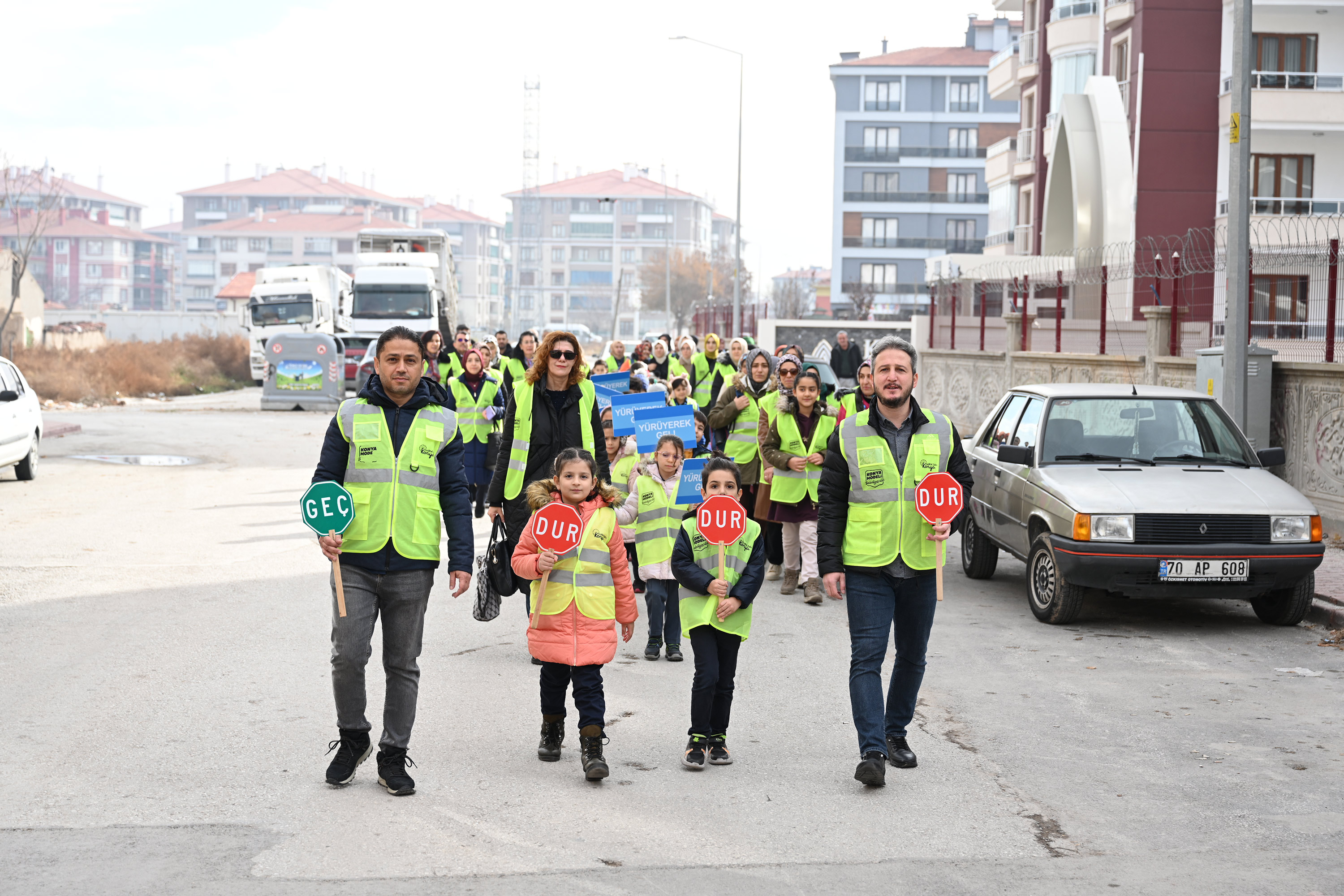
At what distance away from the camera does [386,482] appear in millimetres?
5766

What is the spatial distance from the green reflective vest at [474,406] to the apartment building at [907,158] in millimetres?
84427

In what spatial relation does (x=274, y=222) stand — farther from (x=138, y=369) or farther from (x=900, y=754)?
(x=900, y=754)

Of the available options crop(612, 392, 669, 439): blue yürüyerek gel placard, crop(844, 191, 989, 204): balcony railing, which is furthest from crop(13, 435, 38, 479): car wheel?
crop(844, 191, 989, 204): balcony railing

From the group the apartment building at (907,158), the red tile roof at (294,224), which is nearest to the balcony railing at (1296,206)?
the apartment building at (907,158)

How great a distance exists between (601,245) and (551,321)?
15.4 metres

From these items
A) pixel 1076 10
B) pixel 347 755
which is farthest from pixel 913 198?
pixel 347 755

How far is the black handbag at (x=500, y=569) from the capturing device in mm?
7051

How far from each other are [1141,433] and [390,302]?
3540cm

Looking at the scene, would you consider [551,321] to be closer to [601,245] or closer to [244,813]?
[601,245]

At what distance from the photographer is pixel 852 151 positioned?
98.1 metres

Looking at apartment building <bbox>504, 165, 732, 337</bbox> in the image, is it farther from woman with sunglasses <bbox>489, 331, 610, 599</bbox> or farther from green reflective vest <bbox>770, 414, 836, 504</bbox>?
woman with sunglasses <bbox>489, 331, 610, 599</bbox>

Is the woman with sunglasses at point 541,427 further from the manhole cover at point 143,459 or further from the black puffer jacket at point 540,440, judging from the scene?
the manhole cover at point 143,459

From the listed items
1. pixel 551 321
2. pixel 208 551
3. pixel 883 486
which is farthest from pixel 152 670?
pixel 551 321

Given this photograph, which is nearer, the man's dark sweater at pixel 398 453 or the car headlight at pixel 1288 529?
the man's dark sweater at pixel 398 453
